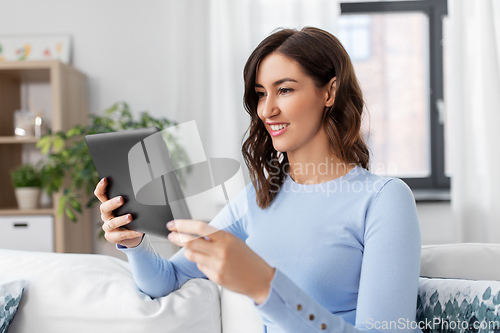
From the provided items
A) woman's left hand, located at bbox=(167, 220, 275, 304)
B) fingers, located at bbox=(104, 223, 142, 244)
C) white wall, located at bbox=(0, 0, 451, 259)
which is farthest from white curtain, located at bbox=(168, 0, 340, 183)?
woman's left hand, located at bbox=(167, 220, 275, 304)

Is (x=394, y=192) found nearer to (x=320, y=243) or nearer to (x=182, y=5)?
(x=320, y=243)

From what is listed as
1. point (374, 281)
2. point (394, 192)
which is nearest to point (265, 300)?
point (374, 281)

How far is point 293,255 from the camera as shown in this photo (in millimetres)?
910

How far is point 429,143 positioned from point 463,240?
25.9 inches

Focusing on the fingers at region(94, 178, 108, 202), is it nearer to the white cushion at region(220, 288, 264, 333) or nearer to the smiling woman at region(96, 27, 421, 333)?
the smiling woman at region(96, 27, 421, 333)

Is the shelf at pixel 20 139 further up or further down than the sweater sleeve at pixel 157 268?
further up

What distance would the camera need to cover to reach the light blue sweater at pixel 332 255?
64cm

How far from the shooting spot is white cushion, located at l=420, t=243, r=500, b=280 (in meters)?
0.97

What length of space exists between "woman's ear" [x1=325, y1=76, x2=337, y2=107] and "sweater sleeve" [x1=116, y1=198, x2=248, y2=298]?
1.21 ft

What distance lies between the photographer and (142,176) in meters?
0.66

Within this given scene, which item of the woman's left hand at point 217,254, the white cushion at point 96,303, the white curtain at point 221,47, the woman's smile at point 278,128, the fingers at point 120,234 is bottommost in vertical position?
the white cushion at point 96,303

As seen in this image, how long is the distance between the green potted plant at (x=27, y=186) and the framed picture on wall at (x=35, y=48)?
0.71 metres

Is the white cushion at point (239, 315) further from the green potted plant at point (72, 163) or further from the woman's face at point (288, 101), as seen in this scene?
the green potted plant at point (72, 163)

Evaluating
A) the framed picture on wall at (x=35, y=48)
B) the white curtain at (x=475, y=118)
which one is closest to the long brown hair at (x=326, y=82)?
the white curtain at (x=475, y=118)
